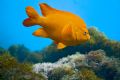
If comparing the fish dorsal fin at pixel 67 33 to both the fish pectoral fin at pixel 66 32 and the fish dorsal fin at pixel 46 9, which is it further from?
the fish dorsal fin at pixel 46 9

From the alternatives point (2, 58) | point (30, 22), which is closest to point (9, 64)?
point (2, 58)

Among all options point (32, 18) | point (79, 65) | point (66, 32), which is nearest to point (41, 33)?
point (32, 18)

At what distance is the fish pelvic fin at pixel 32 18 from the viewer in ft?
9.96

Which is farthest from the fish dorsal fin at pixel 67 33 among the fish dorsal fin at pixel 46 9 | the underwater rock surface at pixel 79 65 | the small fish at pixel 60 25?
the underwater rock surface at pixel 79 65

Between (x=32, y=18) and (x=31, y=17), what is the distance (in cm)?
2

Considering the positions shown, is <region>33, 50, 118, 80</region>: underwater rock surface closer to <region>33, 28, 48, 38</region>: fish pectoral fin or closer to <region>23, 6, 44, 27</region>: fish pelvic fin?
<region>33, 28, 48, 38</region>: fish pectoral fin

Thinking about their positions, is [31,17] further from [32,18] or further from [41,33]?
[41,33]

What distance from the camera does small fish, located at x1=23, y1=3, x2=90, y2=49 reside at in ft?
9.93

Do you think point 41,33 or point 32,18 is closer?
point 32,18

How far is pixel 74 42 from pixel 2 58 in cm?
291

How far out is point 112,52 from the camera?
9.88m

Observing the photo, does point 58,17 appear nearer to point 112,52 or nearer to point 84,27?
point 84,27

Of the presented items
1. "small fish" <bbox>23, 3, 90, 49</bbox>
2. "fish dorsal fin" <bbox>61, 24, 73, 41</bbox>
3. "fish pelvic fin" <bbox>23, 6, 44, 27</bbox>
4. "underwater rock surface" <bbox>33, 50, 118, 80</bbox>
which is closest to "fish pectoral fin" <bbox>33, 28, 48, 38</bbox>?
"small fish" <bbox>23, 3, 90, 49</bbox>

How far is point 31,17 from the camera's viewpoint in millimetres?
3123
